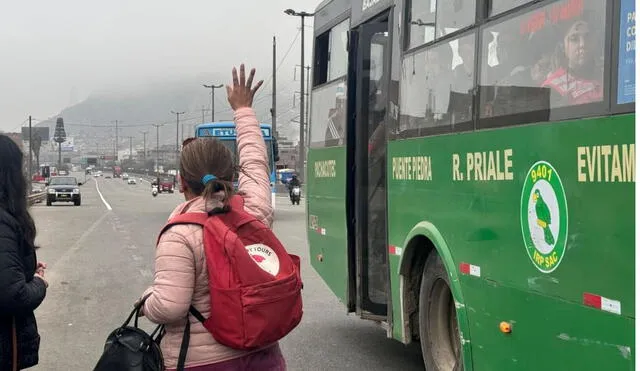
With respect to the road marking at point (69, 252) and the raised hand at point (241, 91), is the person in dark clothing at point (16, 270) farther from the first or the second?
the road marking at point (69, 252)

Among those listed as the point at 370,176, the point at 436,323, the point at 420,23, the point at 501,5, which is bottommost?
the point at 436,323

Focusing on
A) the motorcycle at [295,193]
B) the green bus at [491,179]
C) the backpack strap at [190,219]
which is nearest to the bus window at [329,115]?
the green bus at [491,179]

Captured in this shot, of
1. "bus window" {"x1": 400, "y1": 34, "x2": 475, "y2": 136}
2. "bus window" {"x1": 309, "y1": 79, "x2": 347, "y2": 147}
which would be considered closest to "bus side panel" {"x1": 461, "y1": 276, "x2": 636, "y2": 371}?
"bus window" {"x1": 400, "y1": 34, "x2": 475, "y2": 136}

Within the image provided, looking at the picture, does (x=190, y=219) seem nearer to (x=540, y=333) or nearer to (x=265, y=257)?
(x=265, y=257)

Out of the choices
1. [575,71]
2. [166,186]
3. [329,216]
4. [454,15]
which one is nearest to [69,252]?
[329,216]

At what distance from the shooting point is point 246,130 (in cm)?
346

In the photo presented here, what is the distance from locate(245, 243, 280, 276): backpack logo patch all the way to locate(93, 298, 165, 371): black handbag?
1.65 feet

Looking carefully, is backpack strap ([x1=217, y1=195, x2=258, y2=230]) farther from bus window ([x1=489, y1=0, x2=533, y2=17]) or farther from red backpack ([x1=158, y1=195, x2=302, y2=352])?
bus window ([x1=489, y1=0, x2=533, y2=17])

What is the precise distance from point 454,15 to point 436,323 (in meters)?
2.16

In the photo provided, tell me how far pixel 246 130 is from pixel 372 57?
3248 mm

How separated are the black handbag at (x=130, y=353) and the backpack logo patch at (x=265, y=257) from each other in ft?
1.65

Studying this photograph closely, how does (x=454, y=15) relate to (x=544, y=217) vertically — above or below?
above

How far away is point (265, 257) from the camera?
2.87m

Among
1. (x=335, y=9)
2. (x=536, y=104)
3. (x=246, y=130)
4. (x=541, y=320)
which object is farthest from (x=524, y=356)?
(x=335, y=9)
